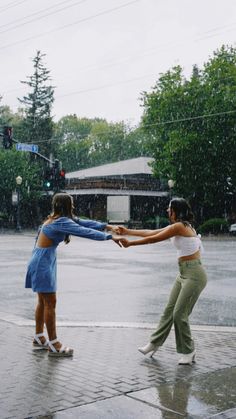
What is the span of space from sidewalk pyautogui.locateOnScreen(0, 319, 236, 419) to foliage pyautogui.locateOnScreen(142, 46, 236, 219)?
36035 millimetres

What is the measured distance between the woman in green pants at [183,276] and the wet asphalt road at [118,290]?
266 cm

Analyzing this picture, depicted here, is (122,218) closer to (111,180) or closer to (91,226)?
(111,180)

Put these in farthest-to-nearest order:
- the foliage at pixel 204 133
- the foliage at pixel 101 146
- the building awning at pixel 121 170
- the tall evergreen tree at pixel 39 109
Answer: the foliage at pixel 101 146 < the tall evergreen tree at pixel 39 109 < the building awning at pixel 121 170 < the foliage at pixel 204 133

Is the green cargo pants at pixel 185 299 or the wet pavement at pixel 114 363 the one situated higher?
the green cargo pants at pixel 185 299

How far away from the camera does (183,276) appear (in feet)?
19.7

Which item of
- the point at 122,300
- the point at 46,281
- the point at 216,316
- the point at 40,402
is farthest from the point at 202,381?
the point at 122,300

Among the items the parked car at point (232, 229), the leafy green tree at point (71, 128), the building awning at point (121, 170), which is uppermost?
the leafy green tree at point (71, 128)

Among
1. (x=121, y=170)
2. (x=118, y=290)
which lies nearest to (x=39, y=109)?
(x=121, y=170)

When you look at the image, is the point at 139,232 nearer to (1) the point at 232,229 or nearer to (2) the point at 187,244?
(2) the point at 187,244

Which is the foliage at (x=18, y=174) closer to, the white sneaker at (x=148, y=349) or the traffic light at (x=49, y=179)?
the traffic light at (x=49, y=179)

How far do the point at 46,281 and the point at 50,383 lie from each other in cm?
130

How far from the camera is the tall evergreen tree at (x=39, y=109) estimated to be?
242 feet

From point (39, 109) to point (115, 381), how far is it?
241 ft

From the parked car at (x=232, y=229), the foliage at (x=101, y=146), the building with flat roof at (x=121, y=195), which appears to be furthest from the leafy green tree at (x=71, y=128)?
the parked car at (x=232, y=229)
